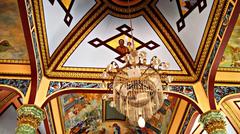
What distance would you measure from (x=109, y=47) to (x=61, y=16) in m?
1.68

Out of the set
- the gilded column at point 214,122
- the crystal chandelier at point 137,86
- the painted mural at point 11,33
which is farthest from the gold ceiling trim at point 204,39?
the painted mural at point 11,33

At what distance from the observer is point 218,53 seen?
798cm

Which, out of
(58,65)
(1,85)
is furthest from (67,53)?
(1,85)

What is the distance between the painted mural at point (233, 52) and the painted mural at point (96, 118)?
2.22 meters

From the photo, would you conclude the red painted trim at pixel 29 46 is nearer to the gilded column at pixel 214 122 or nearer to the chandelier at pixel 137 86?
the chandelier at pixel 137 86

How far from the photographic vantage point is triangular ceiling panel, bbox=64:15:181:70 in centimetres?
893

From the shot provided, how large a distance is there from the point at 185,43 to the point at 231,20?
1839mm

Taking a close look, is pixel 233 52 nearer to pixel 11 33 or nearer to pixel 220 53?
pixel 220 53

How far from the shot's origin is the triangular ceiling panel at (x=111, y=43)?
29.3 ft

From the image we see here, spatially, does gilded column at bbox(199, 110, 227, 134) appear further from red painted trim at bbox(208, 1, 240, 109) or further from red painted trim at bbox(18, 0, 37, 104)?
red painted trim at bbox(18, 0, 37, 104)

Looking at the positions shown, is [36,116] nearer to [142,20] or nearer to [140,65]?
A: [140,65]

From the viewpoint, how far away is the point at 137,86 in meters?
6.44

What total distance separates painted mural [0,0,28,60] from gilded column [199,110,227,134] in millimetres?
4777

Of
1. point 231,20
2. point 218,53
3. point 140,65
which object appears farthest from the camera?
point 218,53
